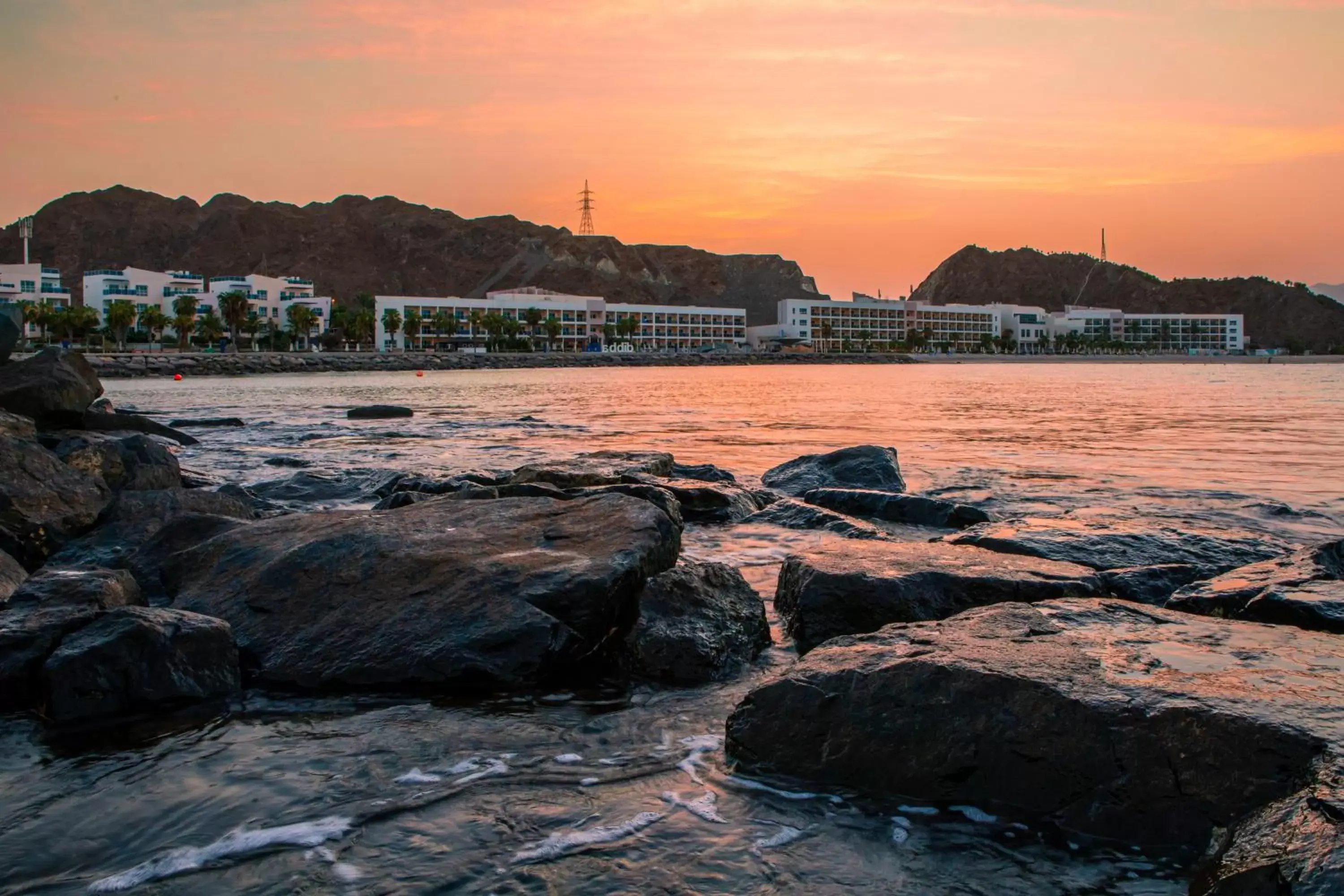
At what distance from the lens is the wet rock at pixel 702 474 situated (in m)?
14.8

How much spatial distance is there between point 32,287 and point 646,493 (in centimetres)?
13856

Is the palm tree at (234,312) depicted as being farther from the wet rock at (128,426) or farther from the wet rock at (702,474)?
the wet rock at (702,474)

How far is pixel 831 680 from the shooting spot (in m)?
4.74

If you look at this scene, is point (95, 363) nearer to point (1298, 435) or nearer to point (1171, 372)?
point (1298, 435)

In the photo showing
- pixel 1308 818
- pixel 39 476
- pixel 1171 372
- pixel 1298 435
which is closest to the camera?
pixel 1308 818

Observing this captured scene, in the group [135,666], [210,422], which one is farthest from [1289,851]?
[210,422]

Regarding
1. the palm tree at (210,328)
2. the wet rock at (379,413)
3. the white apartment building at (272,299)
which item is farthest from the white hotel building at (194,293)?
the wet rock at (379,413)

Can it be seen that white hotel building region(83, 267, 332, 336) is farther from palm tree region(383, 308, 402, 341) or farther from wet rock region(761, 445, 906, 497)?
wet rock region(761, 445, 906, 497)

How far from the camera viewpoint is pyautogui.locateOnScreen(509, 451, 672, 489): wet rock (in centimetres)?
1155

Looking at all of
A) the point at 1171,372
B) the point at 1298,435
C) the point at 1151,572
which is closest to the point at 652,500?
the point at 1151,572

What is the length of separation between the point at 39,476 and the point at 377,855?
6742mm

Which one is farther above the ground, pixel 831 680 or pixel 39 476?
pixel 39 476

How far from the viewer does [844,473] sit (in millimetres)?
13961

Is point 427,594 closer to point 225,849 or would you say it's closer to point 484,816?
point 484,816
